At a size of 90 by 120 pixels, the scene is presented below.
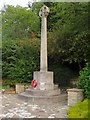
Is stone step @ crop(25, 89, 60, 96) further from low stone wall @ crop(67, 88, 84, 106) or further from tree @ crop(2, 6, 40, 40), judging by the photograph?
tree @ crop(2, 6, 40, 40)

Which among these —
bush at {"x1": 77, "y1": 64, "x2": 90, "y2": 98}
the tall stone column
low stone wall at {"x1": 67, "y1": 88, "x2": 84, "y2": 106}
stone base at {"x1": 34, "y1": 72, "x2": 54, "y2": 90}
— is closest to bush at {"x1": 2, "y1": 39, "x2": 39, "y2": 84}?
the tall stone column

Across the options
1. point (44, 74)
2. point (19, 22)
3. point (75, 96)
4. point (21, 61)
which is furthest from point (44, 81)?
point (19, 22)

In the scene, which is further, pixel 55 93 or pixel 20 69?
pixel 20 69

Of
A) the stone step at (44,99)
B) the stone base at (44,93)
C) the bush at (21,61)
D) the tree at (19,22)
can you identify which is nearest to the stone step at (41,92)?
the stone base at (44,93)

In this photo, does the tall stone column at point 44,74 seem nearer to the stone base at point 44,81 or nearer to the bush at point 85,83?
the stone base at point 44,81

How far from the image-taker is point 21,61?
1245cm

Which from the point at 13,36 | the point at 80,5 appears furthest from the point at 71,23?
the point at 13,36

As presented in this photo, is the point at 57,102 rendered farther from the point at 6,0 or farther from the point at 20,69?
the point at 6,0

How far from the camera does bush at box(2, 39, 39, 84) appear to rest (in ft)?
40.7

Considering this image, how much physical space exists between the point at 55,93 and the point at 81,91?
70.4 inches

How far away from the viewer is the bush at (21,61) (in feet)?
40.7

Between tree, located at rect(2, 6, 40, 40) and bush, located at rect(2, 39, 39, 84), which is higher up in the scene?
tree, located at rect(2, 6, 40, 40)

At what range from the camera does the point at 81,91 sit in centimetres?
790

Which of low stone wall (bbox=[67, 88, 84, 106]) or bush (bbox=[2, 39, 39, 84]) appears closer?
low stone wall (bbox=[67, 88, 84, 106])
